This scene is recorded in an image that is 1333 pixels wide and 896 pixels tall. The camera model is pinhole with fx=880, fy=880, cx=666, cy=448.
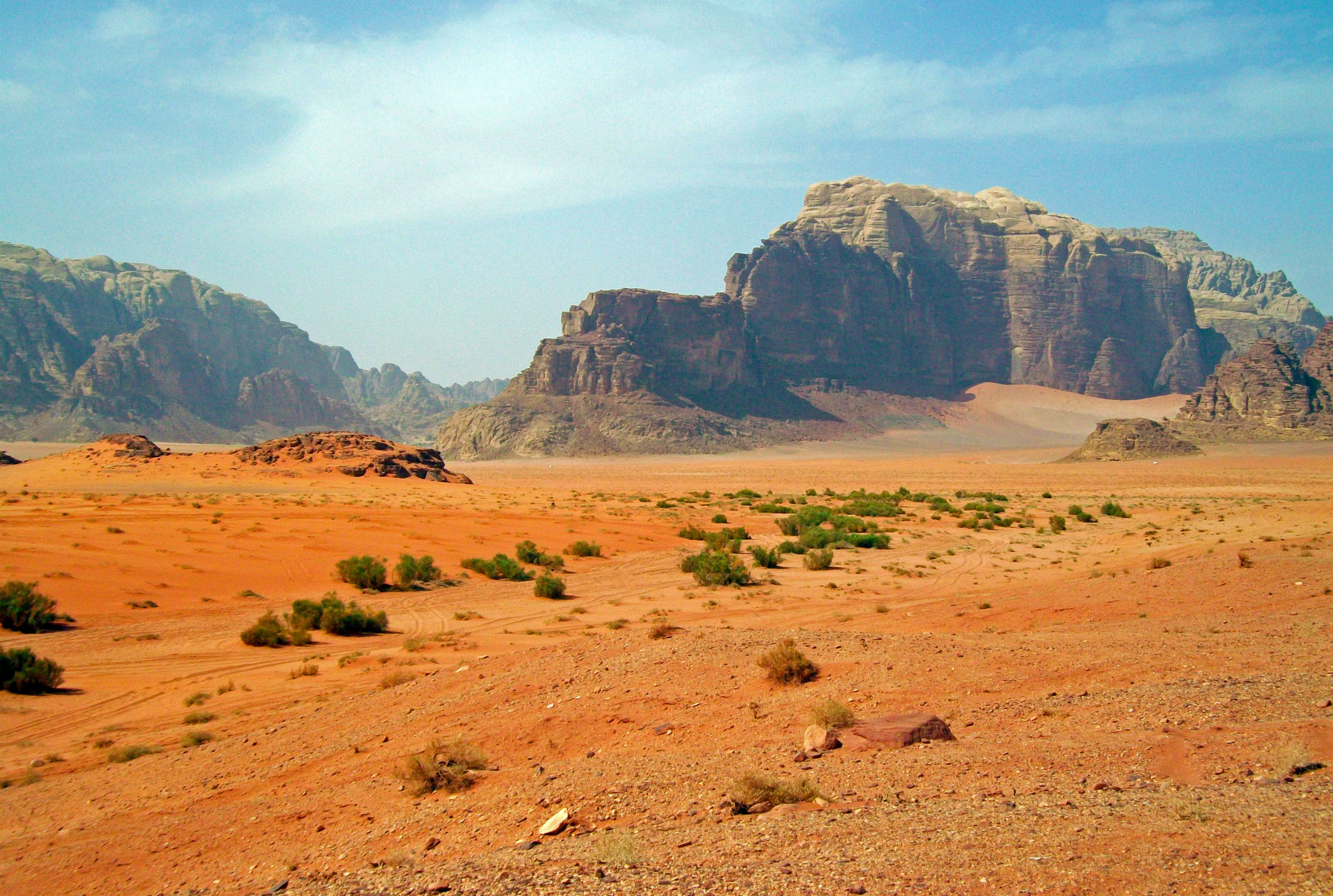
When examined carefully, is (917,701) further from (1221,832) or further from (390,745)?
(390,745)

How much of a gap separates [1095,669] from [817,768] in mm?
4577

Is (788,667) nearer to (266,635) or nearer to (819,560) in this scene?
(266,635)

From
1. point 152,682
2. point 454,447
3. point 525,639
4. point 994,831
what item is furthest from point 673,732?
point 454,447

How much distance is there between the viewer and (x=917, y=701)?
902cm

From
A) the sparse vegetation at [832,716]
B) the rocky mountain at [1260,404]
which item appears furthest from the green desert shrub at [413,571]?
the rocky mountain at [1260,404]

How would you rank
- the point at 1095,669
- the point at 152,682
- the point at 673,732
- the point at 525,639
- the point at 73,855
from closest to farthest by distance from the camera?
the point at 73,855
the point at 673,732
the point at 1095,669
the point at 152,682
the point at 525,639

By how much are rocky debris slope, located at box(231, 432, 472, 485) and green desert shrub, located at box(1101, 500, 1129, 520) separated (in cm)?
3991

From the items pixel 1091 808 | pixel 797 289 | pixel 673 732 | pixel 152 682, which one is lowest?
pixel 152 682

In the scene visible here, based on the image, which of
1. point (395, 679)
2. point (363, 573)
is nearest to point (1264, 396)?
point (363, 573)

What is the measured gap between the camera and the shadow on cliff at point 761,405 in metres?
155

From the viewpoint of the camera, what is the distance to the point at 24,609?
15539 mm

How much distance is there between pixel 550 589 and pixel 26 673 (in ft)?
32.9

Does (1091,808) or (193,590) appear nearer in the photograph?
(1091,808)

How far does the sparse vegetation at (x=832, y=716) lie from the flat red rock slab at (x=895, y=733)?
0.13 m
